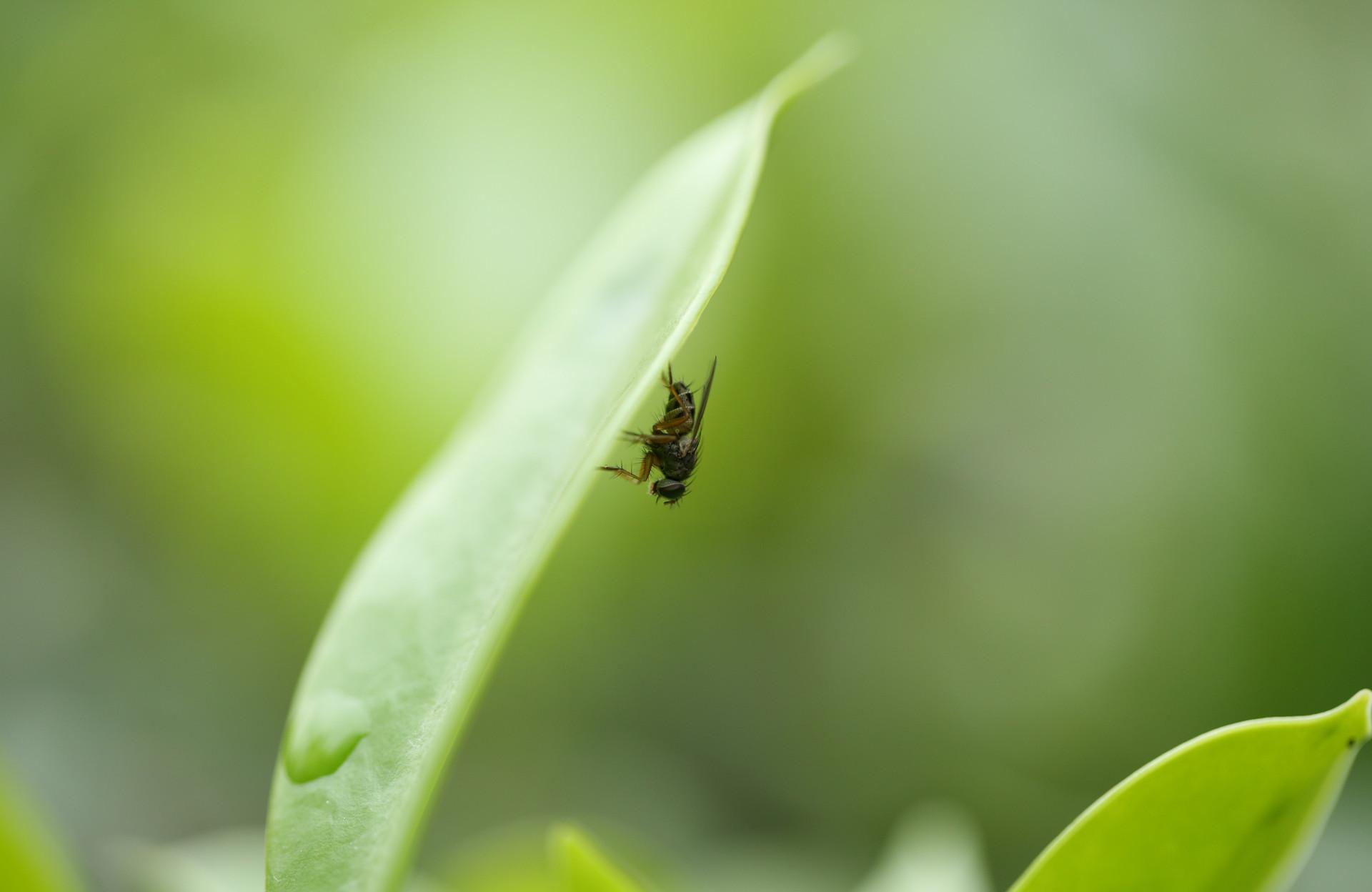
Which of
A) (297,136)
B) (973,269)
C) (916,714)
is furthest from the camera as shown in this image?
(297,136)

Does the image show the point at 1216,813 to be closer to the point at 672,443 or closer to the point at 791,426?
the point at 672,443

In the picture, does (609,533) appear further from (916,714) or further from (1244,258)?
(1244,258)

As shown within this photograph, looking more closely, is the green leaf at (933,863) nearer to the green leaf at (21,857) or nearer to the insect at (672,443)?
the insect at (672,443)

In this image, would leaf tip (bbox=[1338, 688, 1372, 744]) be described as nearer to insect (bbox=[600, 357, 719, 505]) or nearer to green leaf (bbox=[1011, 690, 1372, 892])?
green leaf (bbox=[1011, 690, 1372, 892])

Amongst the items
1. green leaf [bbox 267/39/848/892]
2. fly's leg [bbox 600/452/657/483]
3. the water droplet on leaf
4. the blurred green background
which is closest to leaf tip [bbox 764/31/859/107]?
green leaf [bbox 267/39/848/892]

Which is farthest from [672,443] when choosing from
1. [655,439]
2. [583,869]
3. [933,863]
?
[583,869]

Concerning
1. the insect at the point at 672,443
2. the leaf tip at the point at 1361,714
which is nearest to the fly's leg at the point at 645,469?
the insect at the point at 672,443

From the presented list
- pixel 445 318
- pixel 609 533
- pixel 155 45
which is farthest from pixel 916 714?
pixel 155 45
